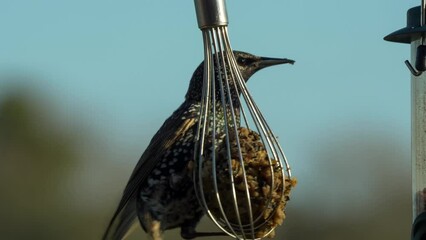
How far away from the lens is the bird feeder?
5.23 m

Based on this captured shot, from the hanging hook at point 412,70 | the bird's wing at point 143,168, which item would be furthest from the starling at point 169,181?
the hanging hook at point 412,70

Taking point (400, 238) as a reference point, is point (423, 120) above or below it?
above

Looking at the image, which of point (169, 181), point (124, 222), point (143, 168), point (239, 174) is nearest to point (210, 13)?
point (239, 174)


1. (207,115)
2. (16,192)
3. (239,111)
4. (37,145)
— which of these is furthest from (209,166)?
(37,145)

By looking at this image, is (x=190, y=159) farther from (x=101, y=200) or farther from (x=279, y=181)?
(x=101, y=200)

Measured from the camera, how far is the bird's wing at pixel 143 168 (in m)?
6.05

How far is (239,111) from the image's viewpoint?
5.89 meters

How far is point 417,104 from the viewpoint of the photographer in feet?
18.9

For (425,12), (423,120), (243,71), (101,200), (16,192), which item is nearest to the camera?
(425,12)

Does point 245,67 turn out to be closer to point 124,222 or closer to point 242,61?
point 242,61

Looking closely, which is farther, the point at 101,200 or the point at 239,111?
the point at 101,200

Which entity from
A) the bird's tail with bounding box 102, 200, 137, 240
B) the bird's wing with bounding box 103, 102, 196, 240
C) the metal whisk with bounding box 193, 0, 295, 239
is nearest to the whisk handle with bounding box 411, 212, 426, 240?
the metal whisk with bounding box 193, 0, 295, 239

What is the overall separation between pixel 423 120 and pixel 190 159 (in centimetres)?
93

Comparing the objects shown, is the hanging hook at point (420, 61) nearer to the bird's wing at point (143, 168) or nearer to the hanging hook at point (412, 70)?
the hanging hook at point (412, 70)
